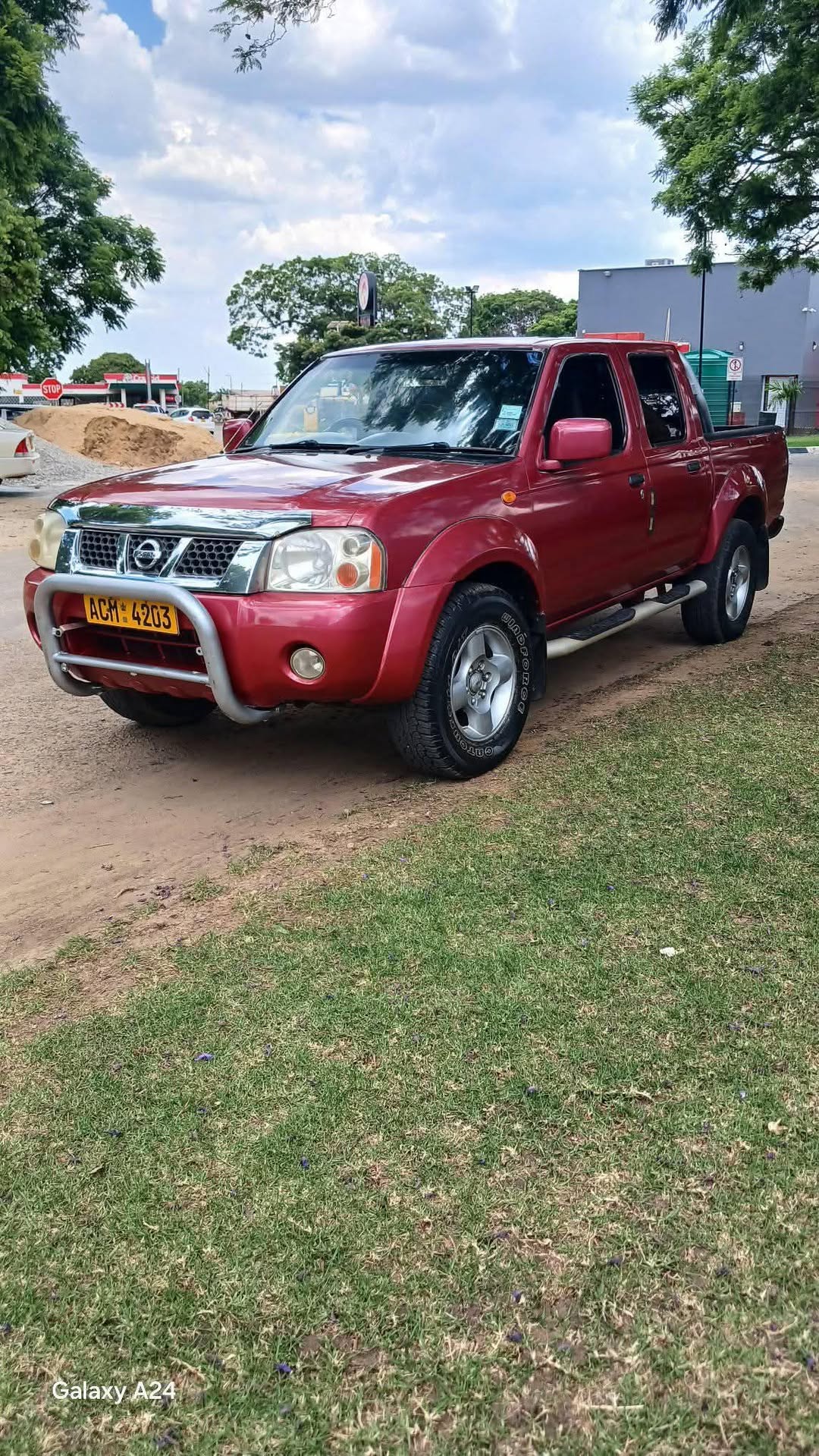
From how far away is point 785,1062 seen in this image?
108 inches

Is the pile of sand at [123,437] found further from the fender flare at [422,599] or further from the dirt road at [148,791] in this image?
the fender flare at [422,599]

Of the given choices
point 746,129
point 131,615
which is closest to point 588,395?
point 131,615

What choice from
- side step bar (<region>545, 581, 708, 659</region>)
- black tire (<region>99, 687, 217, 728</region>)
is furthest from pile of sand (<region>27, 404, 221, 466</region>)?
black tire (<region>99, 687, 217, 728</region>)

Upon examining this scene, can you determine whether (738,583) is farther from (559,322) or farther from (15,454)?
(559,322)

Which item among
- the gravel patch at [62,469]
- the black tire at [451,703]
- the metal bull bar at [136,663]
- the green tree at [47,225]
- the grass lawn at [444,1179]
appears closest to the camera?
the grass lawn at [444,1179]

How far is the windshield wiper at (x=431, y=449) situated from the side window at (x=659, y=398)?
151cm

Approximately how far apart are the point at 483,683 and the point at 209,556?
51.0 inches

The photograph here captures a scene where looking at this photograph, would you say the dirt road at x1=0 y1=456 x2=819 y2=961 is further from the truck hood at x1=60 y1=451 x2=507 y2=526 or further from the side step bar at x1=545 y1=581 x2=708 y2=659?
the truck hood at x1=60 y1=451 x2=507 y2=526

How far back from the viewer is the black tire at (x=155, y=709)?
554 cm

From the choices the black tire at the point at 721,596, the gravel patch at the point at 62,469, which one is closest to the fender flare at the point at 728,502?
the black tire at the point at 721,596

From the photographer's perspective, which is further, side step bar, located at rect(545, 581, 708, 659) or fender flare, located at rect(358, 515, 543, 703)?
side step bar, located at rect(545, 581, 708, 659)

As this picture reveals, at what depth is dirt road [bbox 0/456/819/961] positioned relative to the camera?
13.0 ft

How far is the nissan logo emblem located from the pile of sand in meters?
23.5

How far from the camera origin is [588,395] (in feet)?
19.1
